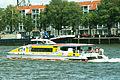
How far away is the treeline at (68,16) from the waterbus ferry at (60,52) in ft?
226

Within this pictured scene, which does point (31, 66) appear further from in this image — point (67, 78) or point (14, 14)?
point (14, 14)

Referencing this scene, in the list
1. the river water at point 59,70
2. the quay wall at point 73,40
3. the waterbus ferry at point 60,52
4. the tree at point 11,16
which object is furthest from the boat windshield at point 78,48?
the tree at point 11,16

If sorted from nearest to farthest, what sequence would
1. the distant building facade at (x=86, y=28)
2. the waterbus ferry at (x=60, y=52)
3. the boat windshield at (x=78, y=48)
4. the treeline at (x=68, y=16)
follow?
the waterbus ferry at (x=60, y=52), the boat windshield at (x=78, y=48), the treeline at (x=68, y=16), the distant building facade at (x=86, y=28)

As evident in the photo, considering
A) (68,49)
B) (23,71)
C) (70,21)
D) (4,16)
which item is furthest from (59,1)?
(23,71)

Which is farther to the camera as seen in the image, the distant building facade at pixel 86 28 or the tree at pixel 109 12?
the distant building facade at pixel 86 28

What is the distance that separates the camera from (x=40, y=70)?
4581 centimetres

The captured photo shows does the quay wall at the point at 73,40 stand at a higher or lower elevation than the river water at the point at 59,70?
higher

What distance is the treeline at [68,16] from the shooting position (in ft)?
413

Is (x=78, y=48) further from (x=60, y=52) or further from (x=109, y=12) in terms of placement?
(x=109, y=12)

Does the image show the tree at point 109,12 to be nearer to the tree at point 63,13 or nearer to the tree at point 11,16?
the tree at point 63,13

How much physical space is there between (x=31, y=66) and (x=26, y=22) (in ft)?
387

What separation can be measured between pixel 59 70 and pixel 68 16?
322 feet

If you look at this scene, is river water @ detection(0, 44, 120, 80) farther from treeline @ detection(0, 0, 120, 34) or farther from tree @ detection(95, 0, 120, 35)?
treeline @ detection(0, 0, 120, 34)

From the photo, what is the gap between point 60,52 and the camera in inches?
2157
